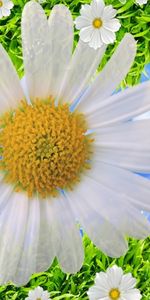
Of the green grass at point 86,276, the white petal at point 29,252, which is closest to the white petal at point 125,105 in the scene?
the white petal at point 29,252

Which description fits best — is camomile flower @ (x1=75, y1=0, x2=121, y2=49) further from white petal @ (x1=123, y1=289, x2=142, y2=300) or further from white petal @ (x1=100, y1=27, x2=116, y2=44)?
white petal @ (x1=123, y1=289, x2=142, y2=300)

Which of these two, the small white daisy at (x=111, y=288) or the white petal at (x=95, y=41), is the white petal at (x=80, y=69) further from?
the small white daisy at (x=111, y=288)

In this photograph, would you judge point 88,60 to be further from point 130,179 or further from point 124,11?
point 124,11

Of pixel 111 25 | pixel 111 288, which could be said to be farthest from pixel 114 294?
pixel 111 25

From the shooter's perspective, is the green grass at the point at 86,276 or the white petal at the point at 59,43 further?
the green grass at the point at 86,276

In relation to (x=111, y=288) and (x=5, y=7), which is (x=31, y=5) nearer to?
(x=5, y=7)

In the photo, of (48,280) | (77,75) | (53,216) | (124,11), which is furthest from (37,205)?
(124,11)
